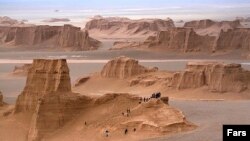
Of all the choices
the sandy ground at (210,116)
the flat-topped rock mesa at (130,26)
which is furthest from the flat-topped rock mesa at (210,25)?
the sandy ground at (210,116)

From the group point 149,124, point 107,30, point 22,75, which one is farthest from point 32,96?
point 107,30

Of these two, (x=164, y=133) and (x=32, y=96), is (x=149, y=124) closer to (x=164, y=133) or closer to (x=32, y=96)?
(x=164, y=133)

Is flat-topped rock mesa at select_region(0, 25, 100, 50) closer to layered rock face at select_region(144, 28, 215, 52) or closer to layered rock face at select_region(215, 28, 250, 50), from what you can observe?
layered rock face at select_region(144, 28, 215, 52)

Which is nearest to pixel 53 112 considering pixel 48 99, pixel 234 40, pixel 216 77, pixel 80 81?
pixel 48 99

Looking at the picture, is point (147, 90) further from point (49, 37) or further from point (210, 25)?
point (210, 25)

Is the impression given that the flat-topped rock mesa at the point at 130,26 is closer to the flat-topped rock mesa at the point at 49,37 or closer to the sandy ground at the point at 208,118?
the flat-topped rock mesa at the point at 49,37

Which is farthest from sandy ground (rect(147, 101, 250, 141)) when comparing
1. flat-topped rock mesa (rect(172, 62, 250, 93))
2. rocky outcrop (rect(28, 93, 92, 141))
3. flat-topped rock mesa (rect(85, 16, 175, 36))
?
flat-topped rock mesa (rect(85, 16, 175, 36))
